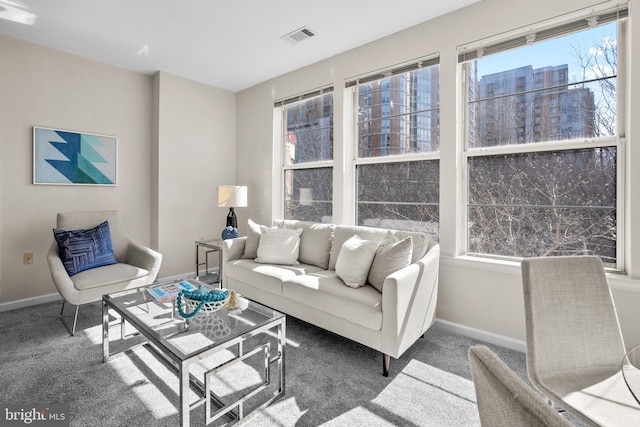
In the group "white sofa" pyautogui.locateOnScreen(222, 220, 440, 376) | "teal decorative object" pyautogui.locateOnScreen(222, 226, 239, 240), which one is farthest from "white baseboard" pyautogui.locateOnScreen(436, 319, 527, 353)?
"teal decorative object" pyautogui.locateOnScreen(222, 226, 239, 240)

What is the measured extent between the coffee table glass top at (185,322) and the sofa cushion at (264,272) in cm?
60

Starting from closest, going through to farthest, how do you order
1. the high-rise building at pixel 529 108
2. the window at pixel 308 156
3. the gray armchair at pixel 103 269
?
the high-rise building at pixel 529 108, the gray armchair at pixel 103 269, the window at pixel 308 156

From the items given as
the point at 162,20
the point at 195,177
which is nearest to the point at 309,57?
the point at 162,20

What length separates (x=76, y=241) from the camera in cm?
292

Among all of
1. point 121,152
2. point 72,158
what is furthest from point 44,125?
point 121,152

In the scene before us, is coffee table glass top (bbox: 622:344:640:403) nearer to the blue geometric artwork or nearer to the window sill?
the window sill

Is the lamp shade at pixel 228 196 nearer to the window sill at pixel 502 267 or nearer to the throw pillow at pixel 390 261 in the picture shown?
the throw pillow at pixel 390 261

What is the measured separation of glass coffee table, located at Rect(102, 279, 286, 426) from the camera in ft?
4.97

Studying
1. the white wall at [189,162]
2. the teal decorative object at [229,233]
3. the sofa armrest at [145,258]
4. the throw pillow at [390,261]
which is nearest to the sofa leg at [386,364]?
the throw pillow at [390,261]

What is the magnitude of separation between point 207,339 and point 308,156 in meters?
2.73

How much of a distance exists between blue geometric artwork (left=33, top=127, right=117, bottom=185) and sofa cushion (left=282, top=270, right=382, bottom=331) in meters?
2.68

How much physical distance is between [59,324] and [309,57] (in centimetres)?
356

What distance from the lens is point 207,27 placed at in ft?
9.67

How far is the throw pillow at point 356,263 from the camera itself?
2412 mm
